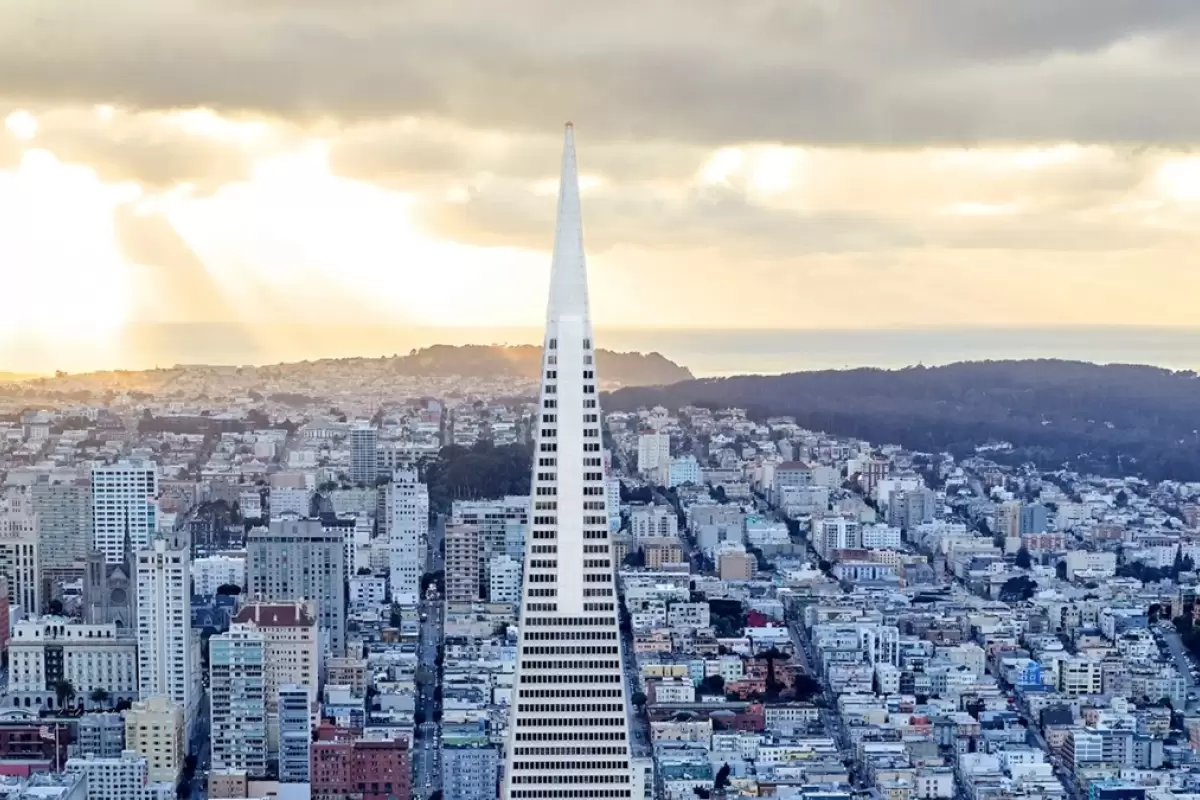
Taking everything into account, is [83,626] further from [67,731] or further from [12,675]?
[67,731]

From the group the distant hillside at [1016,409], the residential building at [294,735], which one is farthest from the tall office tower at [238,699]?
the distant hillside at [1016,409]

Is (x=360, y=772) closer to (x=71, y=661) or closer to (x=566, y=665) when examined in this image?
(x=71, y=661)

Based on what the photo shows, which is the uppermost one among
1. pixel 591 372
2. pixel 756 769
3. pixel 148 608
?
pixel 591 372

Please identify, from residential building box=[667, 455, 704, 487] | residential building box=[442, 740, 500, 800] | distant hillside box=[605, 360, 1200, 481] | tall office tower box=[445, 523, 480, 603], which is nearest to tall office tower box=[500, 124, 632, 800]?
residential building box=[442, 740, 500, 800]

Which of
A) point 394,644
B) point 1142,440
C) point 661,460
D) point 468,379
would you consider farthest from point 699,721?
point 1142,440

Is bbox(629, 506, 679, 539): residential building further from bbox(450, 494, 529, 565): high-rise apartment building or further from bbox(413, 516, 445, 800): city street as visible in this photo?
bbox(450, 494, 529, 565): high-rise apartment building

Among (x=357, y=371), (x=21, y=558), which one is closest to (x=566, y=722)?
(x=21, y=558)

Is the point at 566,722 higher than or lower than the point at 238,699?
higher
